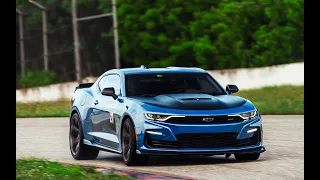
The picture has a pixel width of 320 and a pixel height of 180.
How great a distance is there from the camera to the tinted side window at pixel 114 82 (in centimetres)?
1585

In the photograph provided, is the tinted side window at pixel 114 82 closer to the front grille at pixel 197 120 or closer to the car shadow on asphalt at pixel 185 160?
the car shadow on asphalt at pixel 185 160

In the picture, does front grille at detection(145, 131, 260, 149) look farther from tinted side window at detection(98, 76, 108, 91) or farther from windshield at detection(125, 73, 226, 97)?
tinted side window at detection(98, 76, 108, 91)

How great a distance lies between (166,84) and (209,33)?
128ft

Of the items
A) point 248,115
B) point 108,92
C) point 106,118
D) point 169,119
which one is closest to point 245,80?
point 106,118

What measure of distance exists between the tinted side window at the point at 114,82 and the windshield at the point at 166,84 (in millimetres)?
192

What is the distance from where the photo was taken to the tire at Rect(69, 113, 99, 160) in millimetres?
16562

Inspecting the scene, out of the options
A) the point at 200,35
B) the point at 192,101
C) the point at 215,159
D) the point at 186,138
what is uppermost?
the point at 200,35

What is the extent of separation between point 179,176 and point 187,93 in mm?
2676

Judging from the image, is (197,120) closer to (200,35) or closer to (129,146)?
(129,146)

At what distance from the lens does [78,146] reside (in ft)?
54.6

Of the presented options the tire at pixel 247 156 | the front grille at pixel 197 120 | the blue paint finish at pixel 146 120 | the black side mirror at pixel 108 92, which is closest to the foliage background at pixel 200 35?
the blue paint finish at pixel 146 120
